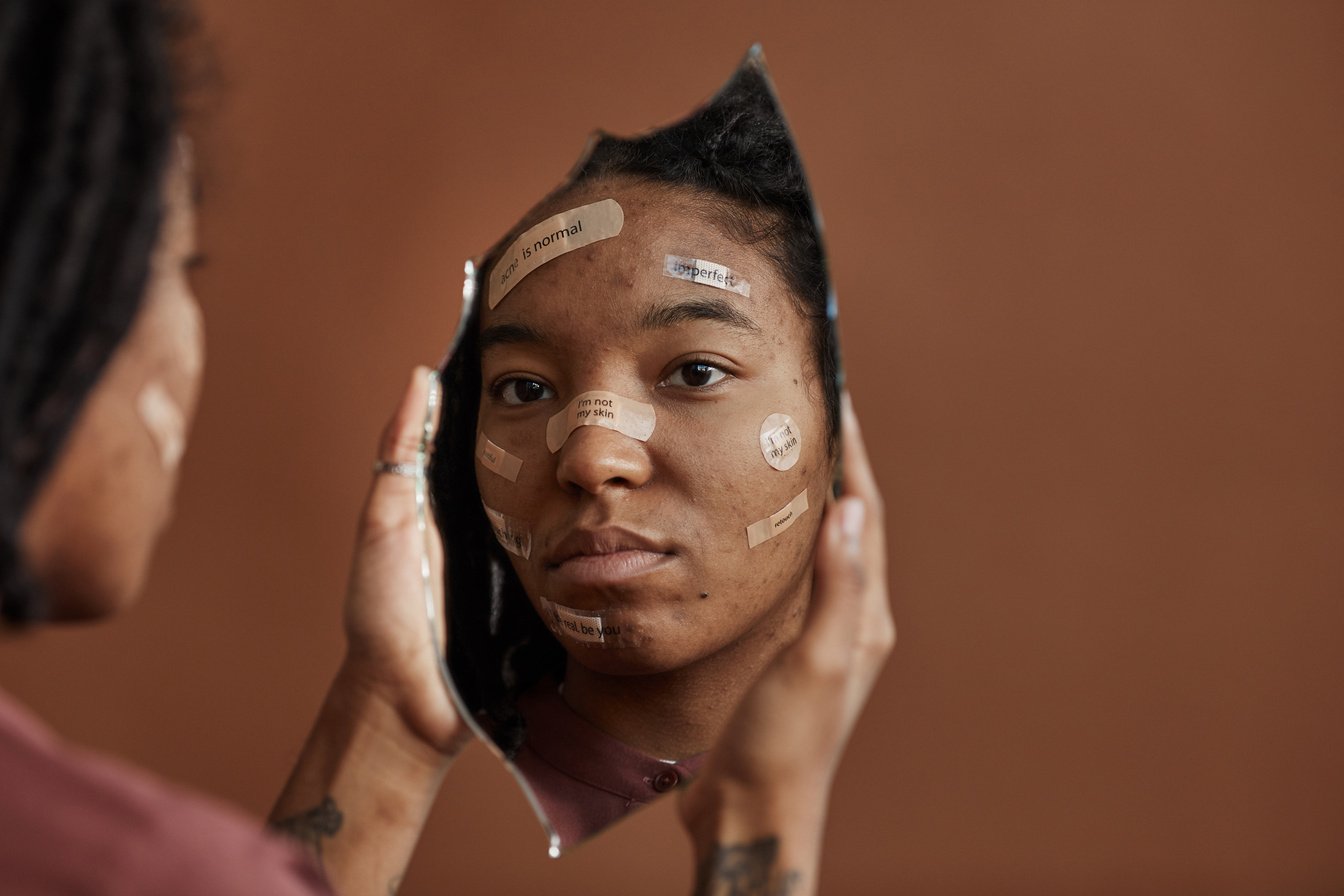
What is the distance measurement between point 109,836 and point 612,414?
1.35ft

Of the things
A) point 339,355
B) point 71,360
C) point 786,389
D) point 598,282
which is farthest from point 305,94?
point 71,360

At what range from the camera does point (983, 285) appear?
3.89 feet

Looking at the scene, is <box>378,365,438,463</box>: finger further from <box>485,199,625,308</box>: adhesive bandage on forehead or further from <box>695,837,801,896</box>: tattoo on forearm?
<box>695,837,801,896</box>: tattoo on forearm

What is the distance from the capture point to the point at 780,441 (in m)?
0.85

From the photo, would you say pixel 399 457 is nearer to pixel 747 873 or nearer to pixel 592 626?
pixel 592 626

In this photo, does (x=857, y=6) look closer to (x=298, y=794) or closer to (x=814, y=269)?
(x=814, y=269)

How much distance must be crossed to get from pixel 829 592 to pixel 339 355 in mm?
563

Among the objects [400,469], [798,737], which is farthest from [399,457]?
[798,737]

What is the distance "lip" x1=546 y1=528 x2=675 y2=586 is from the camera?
85cm

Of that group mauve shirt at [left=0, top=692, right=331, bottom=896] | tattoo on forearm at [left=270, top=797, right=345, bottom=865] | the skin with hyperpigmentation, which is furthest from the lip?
mauve shirt at [left=0, top=692, right=331, bottom=896]

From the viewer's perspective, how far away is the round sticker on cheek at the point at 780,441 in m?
0.84

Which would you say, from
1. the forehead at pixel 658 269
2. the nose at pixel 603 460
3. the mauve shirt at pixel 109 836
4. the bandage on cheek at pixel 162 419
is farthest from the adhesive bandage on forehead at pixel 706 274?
the mauve shirt at pixel 109 836

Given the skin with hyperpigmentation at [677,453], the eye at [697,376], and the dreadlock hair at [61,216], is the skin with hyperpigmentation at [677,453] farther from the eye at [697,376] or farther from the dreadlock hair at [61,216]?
the dreadlock hair at [61,216]

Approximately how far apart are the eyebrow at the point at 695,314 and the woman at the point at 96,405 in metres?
0.27
